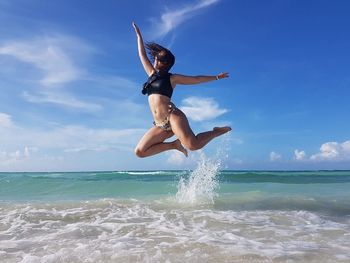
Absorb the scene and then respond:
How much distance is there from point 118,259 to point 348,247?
11.6 ft

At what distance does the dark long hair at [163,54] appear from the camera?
6.96 metres

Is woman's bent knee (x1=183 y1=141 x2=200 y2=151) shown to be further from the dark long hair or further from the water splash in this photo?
the water splash

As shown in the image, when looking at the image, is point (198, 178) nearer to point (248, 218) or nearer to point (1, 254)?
point (248, 218)

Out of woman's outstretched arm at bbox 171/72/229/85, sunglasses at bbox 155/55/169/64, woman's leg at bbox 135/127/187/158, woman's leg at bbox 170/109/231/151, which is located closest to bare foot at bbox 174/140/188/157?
woman's leg at bbox 135/127/187/158

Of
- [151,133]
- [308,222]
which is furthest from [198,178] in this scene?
[151,133]

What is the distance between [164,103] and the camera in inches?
273

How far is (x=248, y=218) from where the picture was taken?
363 inches

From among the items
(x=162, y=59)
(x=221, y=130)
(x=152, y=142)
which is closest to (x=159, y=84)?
(x=162, y=59)

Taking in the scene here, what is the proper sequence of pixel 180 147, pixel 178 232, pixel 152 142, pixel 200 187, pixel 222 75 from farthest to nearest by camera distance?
pixel 200 187 < pixel 180 147 < pixel 178 232 < pixel 152 142 < pixel 222 75

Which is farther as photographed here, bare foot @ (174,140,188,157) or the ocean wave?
bare foot @ (174,140,188,157)

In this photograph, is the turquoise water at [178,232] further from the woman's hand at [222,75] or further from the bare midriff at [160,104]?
the woman's hand at [222,75]

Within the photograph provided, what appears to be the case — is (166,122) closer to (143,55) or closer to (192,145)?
(192,145)

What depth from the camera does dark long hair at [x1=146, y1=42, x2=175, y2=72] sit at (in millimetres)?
6955

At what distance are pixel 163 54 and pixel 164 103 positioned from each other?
85 cm
